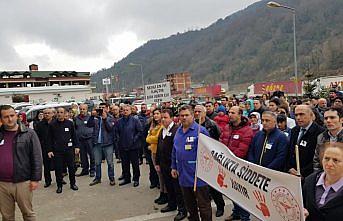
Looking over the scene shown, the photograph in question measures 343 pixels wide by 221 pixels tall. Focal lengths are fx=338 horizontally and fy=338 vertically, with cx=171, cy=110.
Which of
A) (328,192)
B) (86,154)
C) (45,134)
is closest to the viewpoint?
(328,192)

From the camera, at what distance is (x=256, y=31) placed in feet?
430

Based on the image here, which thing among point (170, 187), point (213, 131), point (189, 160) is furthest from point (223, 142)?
→ point (170, 187)

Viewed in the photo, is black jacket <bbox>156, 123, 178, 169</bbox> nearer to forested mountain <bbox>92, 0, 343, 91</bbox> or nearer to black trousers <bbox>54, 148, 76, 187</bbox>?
black trousers <bbox>54, 148, 76, 187</bbox>

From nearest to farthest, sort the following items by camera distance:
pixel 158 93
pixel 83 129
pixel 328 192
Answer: pixel 328 192, pixel 83 129, pixel 158 93

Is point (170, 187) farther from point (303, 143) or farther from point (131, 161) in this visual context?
point (303, 143)

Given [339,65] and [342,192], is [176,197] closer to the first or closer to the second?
[342,192]

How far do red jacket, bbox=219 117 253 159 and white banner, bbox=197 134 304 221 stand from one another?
762mm

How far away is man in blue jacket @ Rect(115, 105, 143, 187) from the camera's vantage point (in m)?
7.97

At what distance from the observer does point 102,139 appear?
8.37m

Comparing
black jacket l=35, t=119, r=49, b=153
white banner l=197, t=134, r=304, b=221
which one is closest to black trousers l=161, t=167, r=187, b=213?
white banner l=197, t=134, r=304, b=221

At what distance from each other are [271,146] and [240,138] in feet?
2.14

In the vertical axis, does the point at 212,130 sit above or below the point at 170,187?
above

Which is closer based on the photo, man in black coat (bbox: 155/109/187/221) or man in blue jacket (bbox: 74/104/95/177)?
man in black coat (bbox: 155/109/187/221)

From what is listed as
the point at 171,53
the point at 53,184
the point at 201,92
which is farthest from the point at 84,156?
the point at 171,53
